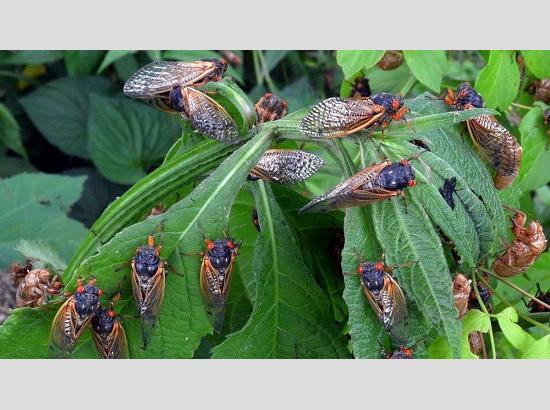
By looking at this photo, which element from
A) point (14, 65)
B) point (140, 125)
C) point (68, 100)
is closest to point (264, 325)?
point (140, 125)

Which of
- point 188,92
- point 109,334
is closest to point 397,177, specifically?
point 188,92

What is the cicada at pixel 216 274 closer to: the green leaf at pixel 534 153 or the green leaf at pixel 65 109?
the green leaf at pixel 534 153

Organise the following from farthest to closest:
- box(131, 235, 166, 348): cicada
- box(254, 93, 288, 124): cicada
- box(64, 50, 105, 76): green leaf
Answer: box(64, 50, 105, 76): green leaf → box(254, 93, 288, 124): cicada → box(131, 235, 166, 348): cicada

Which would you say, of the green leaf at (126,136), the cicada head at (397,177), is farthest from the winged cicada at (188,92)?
the green leaf at (126,136)

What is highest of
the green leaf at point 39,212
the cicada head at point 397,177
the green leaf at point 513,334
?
the cicada head at point 397,177

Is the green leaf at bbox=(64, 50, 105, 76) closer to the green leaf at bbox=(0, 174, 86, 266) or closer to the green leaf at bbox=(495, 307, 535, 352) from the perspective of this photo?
the green leaf at bbox=(0, 174, 86, 266)

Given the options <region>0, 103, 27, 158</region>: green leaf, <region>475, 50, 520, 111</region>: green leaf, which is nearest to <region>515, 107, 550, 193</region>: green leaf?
<region>475, 50, 520, 111</region>: green leaf
